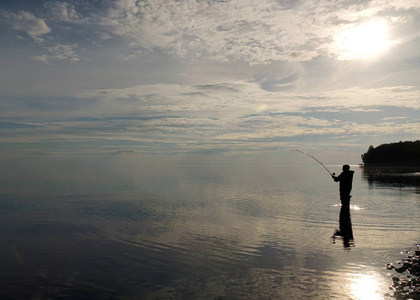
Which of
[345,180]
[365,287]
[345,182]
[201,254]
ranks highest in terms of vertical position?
[345,180]

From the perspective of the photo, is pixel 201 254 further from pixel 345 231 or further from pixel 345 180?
pixel 345 180

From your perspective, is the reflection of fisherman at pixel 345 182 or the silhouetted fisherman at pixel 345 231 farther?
the reflection of fisherman at pixel 345 182

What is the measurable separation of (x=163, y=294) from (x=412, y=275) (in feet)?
29.9

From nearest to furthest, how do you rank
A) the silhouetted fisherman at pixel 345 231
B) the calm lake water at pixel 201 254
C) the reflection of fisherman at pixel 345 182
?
the calm lake water at pixel 201 254 → the silhouetted fisherman at pixel 345 231 → the reflection of fisherman at pixel 345 182

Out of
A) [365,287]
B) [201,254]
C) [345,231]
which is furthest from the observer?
[345,231]

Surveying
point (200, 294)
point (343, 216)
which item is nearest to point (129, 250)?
point (200, 294)

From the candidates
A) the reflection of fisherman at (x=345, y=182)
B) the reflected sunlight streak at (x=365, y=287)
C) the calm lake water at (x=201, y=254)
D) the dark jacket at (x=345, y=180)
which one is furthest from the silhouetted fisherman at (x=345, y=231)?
the reflected sunlight streak at (x=365, y=287)

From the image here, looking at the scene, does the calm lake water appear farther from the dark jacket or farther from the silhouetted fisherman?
the dark jacket

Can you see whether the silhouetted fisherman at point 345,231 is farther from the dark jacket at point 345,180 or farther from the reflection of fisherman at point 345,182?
the dark jacket at point 345,180

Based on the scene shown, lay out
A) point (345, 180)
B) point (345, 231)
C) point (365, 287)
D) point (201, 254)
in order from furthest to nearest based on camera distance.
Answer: point (345, 180) < point (345, 231) < point (201, 254) < point (365, 287)

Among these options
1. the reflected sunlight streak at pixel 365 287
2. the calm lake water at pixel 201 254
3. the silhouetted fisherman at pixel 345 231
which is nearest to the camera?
the reflected sunlight streak at pixel 365 287

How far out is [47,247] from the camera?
18.0 m

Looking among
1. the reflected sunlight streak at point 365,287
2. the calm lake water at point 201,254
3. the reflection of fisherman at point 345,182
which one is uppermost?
the reflection of fisherman at point 345,182

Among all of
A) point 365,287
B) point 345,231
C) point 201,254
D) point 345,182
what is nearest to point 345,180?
point 345,182
